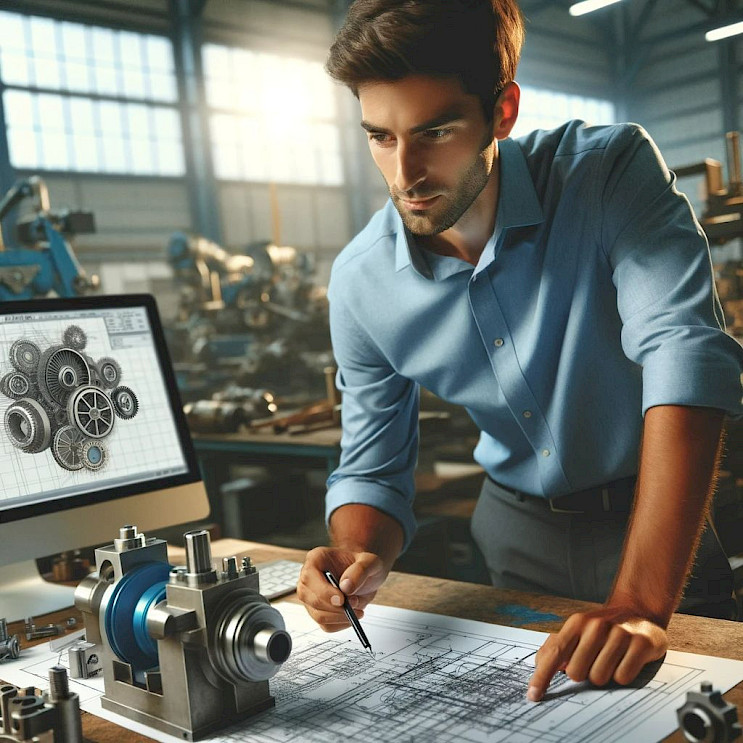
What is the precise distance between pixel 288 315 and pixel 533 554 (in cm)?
266

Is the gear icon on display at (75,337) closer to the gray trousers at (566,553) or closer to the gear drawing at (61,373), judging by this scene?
the gear drawing at (61,373)

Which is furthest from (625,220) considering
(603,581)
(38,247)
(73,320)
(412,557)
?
(38,247)

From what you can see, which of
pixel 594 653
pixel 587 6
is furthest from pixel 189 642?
pixel 587 6

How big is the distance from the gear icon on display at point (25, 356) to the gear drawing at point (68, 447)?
9 centimetres

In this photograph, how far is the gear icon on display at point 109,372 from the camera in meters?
1.17

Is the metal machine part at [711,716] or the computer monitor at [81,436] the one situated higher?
the computer monitor at [81,436]

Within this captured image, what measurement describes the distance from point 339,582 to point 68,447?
0.43 m

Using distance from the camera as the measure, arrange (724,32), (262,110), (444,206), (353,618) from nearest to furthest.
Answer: (353,618) → (444,206) → (724,32) → (262,110)

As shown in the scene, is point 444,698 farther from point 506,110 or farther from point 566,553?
point 506,110

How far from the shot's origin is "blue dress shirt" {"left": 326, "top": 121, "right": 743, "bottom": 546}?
41.1 inches

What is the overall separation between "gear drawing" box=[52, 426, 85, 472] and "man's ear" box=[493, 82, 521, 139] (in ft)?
2.32

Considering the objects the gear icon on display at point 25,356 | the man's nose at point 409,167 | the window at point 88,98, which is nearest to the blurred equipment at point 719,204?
the man's nose at point 409,167

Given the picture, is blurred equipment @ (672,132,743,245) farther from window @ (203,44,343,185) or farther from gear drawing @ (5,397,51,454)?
window @ (203,44,343,185)

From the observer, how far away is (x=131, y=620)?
2.57ft
